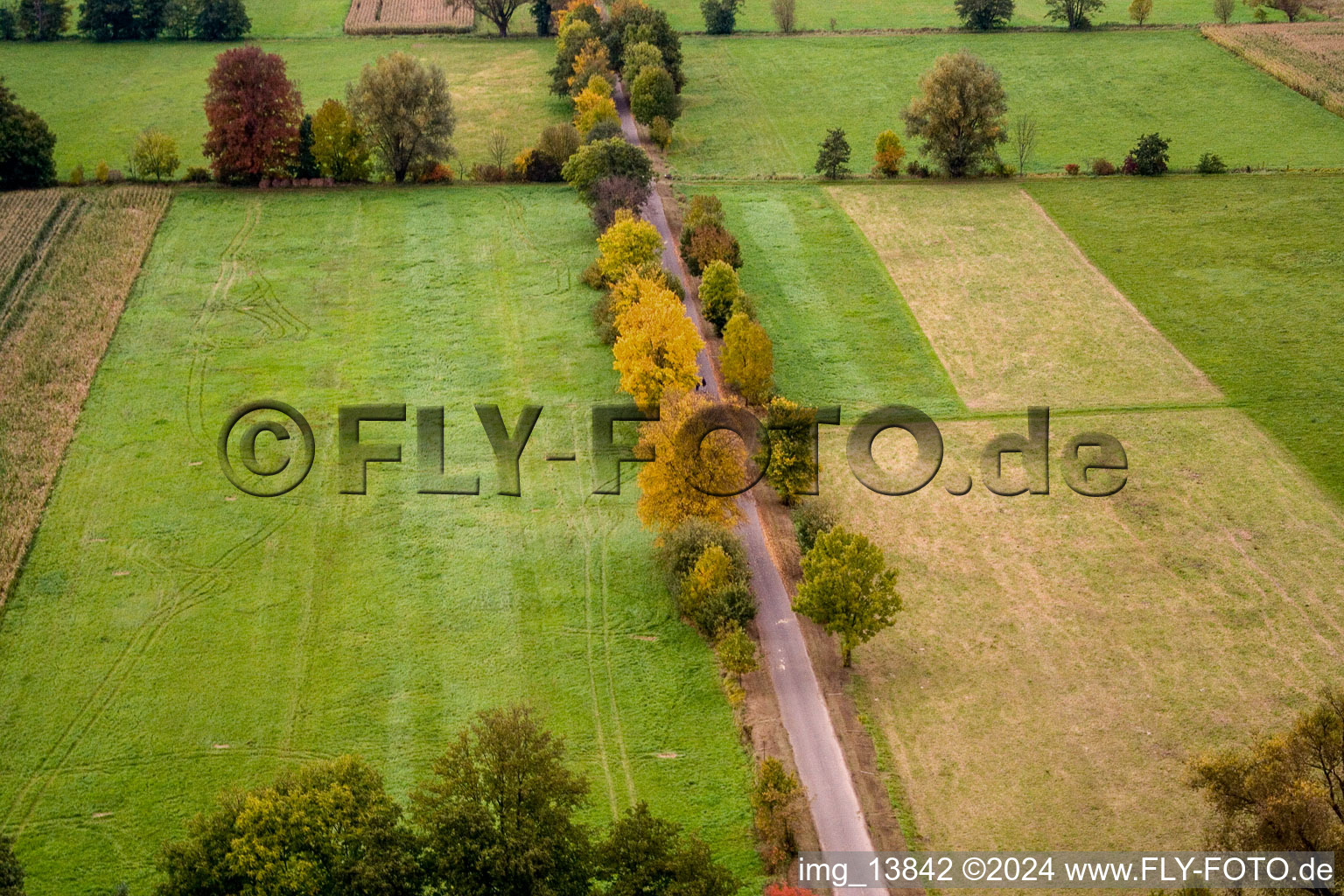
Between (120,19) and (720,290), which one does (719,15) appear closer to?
(120,19)

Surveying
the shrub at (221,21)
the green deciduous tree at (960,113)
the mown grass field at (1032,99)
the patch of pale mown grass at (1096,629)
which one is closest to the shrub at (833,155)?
the mown grass field at (1032,99)

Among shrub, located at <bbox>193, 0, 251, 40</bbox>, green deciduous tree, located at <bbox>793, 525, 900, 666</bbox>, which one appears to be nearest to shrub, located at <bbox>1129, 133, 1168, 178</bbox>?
green deciduous tree, located at <bbox>793, 525, 900, 666</bbox>

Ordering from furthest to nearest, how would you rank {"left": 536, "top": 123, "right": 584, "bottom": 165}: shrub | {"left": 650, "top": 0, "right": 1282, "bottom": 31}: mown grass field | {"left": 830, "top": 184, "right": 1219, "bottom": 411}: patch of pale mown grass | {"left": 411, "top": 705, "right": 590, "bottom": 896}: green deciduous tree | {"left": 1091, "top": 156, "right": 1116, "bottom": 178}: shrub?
{"left": 650, "top": 0, "right": 1282, "bottom": 31}: mown grass field, {"left": 536, "top": 123, "right": 584, "bottom": 165}: shrub, {"left": 1091, "top": 156, "right": 1116, "bottom": 178}: shrub, {"left": 830, "top": 184, "right": 1219, "bottom": 411}: patch of pale mown grass, {"left": 411, "top": 705, "right": 590, "bottom": 896}: green deciduous tree

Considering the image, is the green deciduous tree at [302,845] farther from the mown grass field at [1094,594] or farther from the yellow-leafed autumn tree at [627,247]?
the yellow-leafed autumn tree at [627,247]

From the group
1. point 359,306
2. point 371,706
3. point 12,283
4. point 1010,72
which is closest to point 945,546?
point 371,706

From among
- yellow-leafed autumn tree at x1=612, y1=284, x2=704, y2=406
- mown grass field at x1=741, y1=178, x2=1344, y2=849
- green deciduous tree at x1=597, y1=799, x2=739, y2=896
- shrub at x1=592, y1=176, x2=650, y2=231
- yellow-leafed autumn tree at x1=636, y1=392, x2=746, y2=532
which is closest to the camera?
green deciduous tree at x1=597, y1=799, x2=739, y2=896

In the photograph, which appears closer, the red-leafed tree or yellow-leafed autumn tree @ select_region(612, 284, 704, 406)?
yellow-leafed autumn tree @ select_region(612, 284, 704, 406)

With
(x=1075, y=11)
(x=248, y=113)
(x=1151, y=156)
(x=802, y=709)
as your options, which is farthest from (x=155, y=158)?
(x=1075, y=11)

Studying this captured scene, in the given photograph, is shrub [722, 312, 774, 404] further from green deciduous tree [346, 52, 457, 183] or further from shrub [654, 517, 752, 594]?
green deciduous tree [346, 52, 457, 183]
